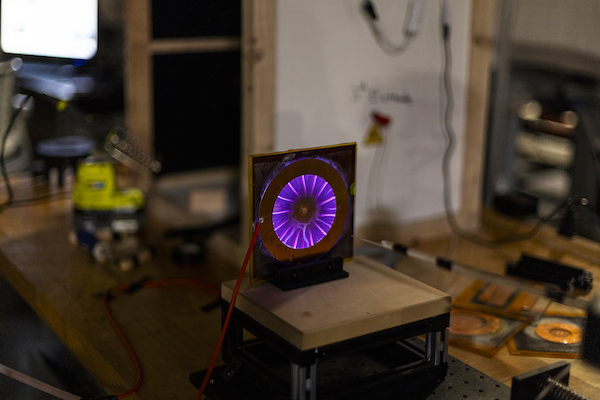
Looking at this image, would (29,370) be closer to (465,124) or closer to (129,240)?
(129,240)

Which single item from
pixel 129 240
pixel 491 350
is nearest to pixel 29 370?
pixel 129 240

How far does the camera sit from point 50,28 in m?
1.56

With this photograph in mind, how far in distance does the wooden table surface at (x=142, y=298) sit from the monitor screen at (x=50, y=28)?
0.47 metres

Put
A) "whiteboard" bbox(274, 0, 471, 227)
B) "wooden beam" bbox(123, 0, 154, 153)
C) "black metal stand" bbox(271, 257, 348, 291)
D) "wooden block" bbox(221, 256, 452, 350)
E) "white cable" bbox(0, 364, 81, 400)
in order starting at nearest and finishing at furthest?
"wooden block" bbox(221, 256, 452, 350), "black metal stand" bbox(271, 257, 348, 291), "white cable" bbox(0, 364, 81, 400), "whiteboard" bbox(274, 0, 471, 227), "wooden beam" bbox(123, 0, 154, 153)

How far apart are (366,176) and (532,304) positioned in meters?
0.52

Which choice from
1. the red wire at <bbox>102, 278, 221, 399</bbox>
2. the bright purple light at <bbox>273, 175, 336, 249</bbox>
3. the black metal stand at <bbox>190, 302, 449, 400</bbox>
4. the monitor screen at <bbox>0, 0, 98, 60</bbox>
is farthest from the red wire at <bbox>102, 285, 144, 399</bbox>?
the monitor screen at <bbox>0, 0, 98, 60</bbox>

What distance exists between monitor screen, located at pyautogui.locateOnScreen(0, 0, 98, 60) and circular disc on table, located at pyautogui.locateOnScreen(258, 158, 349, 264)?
2.76ft

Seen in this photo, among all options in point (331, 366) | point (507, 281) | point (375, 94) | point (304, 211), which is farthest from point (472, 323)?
point (375, 94)

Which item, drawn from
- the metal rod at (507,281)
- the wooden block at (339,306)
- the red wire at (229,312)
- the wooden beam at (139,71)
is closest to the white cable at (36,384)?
the red wire at (229,312)

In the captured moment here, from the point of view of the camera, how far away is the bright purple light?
954 mm

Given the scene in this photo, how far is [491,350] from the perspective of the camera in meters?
1.18

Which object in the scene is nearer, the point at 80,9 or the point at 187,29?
the point at 80,9

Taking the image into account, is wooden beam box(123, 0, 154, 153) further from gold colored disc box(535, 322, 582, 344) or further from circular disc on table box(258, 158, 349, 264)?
gold colored disc box(535, 322, 582, 344)

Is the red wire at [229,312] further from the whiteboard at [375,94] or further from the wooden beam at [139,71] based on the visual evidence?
the wooden beam at [139,71]
